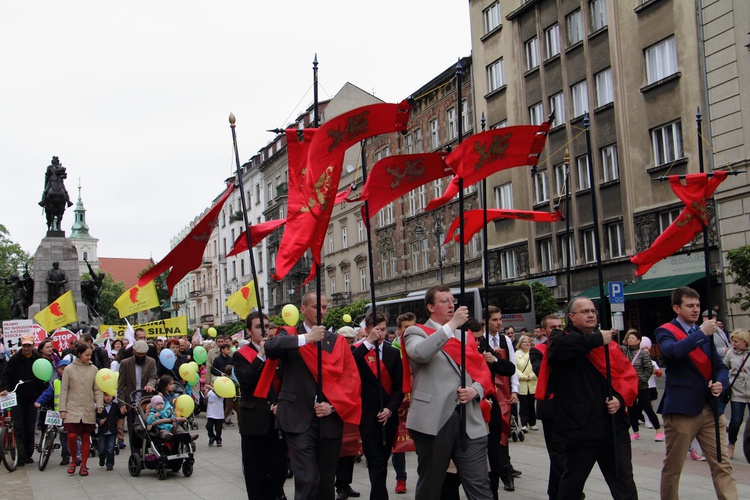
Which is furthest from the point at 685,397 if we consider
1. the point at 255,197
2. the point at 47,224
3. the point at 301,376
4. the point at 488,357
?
the point at 255,197

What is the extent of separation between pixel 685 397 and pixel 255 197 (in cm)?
7670

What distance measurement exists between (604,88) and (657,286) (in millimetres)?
7915

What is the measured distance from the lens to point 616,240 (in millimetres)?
31875

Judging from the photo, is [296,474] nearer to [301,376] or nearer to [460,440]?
[301,376]

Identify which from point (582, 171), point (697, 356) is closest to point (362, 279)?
point (582, 171)

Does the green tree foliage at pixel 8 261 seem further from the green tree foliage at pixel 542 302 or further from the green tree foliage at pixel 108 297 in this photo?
the green tree foliage at pixel 542 302

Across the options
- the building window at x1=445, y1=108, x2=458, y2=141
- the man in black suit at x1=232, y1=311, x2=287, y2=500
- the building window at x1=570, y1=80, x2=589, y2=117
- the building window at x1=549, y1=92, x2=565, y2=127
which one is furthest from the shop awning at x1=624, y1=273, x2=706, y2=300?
the man in black suit at x1=232, y1=311, x2=287, y2=500

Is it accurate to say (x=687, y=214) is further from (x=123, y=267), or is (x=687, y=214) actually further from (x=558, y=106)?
(x=123, y=267)

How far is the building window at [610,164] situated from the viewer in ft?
104

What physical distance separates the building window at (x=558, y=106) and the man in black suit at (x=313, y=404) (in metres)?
28.6

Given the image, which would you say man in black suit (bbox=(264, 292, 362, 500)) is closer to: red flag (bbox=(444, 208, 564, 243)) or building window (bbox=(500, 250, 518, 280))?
red flag (bbox=(444, 208, 564, 243))

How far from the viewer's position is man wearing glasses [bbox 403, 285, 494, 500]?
21.9 ft

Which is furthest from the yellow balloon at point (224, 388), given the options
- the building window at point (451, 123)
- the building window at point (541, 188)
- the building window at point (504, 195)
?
the building window at point (451, 123)

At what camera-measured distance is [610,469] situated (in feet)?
22.3
